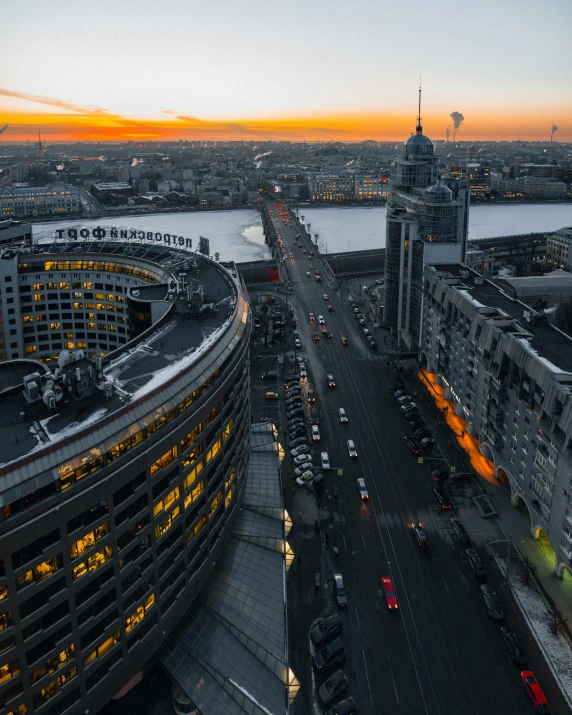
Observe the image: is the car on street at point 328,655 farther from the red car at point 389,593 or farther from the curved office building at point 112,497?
the curved office building at point 112,497

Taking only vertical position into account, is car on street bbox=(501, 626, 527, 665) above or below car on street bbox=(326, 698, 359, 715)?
above

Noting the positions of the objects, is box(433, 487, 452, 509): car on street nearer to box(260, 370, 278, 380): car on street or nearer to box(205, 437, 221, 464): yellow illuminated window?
box(205, 437, 221, 464): yellow illuminated window

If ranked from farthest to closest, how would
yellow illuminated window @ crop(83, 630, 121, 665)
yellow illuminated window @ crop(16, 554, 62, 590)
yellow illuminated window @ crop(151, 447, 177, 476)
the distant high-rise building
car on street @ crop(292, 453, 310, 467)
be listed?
the distant high-rise building, car on street @ crop(292, 453, 310, 467), yellow illuminated window @ crop(151, 447, 177, 476), yellow illuminated window @ crop(83, 630, 121, 665), yellow illuminated window @ crop(16, 554, 62, 590)

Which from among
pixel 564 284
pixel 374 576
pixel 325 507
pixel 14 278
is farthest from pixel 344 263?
pixel 374 576

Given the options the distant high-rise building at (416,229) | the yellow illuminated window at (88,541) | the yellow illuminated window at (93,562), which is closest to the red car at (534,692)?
the yellow illuminated window at (93,562)

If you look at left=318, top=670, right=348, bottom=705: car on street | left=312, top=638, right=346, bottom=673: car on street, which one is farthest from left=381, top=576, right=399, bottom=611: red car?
left=318, top=670, right=348, bottom=705: car on street

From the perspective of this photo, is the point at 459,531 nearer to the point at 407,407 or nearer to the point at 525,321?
the point at 407,407

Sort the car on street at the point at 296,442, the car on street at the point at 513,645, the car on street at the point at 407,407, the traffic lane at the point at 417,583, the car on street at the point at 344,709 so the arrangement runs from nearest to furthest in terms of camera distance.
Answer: the car on street at the point at 344,709 < the car on street at the point at 513,645 < the traffic lane at the point at 417,583 < the car on street at the point at 296,442 < the car on street at the point at 407,407

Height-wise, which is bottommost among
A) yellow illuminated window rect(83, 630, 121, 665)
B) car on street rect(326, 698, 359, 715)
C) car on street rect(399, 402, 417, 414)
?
car on street rect(326, 698, 359, 715)
